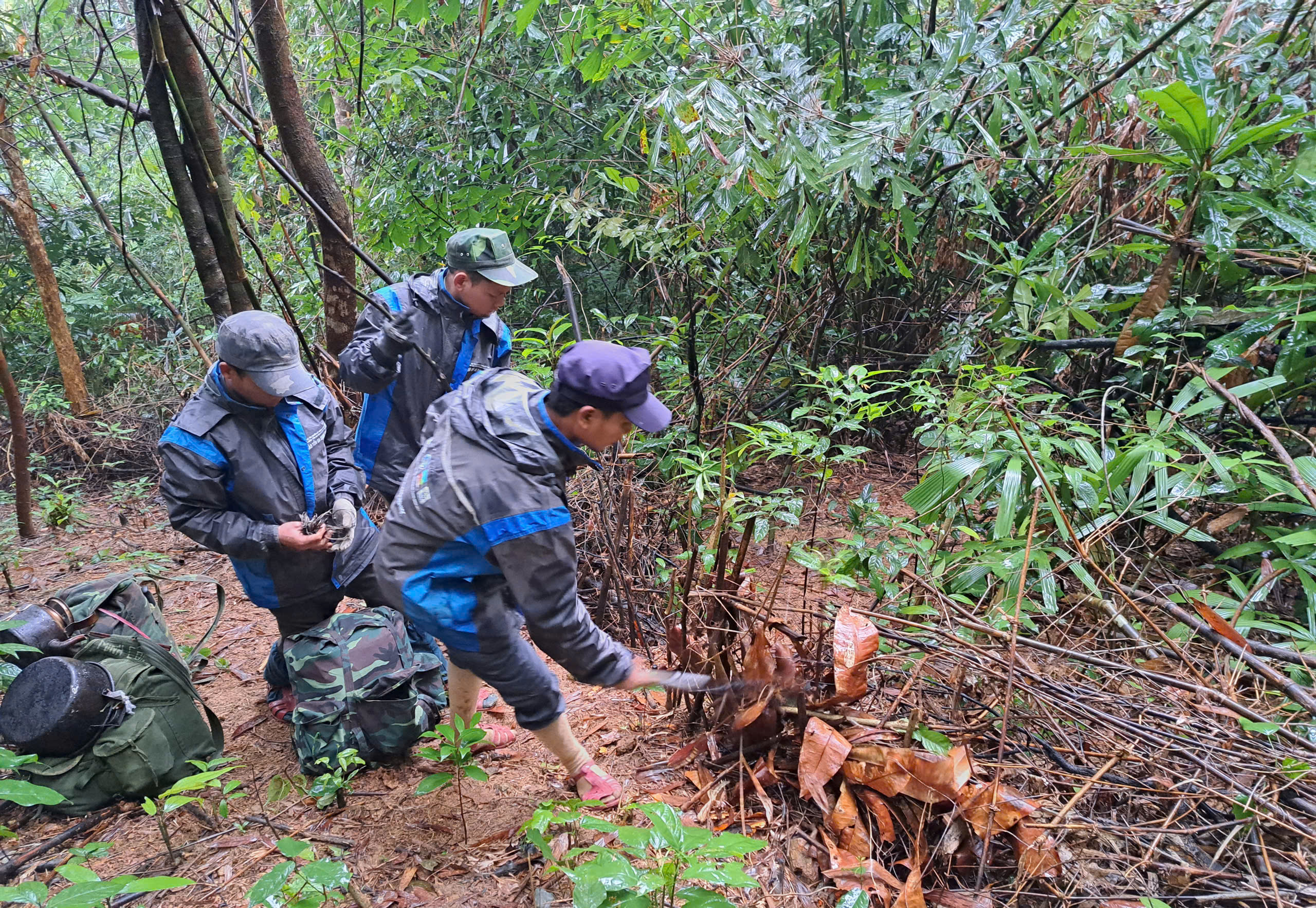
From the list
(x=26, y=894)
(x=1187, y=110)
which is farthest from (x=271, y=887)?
(x=1187, y=110)

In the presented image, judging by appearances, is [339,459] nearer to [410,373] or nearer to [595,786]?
[410,373]

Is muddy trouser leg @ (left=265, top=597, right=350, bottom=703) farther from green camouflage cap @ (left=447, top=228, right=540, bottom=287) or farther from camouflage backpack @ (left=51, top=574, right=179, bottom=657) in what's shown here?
green camouflage cap @ (left=447, top=228, right=540, bottom=287)

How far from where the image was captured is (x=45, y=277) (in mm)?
6672

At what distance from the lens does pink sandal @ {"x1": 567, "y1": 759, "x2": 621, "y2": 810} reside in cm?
232

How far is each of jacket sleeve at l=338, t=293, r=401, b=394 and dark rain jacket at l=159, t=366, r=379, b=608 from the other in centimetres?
14

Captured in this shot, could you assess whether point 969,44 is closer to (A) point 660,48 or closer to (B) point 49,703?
(A) point 660,48

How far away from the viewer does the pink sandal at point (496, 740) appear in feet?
8.80

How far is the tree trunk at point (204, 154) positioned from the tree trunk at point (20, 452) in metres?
1.98

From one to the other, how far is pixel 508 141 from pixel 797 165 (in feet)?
10.6

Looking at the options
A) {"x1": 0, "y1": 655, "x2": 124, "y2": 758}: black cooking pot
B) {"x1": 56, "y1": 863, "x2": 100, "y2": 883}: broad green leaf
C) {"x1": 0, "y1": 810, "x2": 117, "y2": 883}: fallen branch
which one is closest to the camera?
{"x1": 56, "y1": 863, "x2": 100, "y2": 883}: broad green leaf

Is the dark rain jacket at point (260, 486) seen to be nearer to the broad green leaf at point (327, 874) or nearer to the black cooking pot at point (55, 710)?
the black cooking pot at point (55, 710)

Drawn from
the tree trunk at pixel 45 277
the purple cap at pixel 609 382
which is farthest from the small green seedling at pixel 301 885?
the tree trunk at pixel 45 277

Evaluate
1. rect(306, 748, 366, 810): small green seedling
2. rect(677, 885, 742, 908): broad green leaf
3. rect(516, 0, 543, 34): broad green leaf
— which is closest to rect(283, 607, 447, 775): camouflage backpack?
rect(306, 748, 366, 810): small green seedling

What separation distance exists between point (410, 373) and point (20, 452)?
3.62 meters
